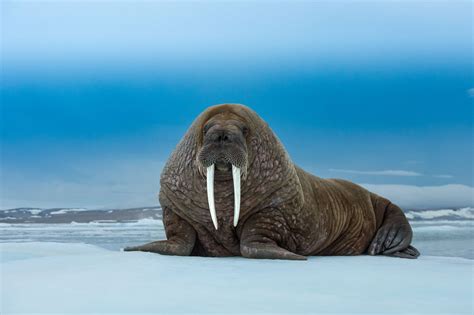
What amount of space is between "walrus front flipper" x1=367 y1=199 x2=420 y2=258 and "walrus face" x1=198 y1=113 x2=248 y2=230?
2446 millimetres

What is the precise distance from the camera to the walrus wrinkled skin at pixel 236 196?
6023mm

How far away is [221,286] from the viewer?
4102 millimetres

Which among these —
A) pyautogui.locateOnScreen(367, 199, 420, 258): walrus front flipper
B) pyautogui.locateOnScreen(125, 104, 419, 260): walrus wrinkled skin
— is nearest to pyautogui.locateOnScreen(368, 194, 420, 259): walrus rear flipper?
pyautogui.locateOnScreen(367, 199, 420, 258): walrus front flipper

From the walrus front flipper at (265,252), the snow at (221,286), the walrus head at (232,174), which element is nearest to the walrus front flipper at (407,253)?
the walrus head at (232,174)

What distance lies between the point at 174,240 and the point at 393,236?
284cm

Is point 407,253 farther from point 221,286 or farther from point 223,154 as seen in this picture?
point 221,286

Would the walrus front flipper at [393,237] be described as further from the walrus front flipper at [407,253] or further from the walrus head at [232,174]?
the walrus head at [232,174]

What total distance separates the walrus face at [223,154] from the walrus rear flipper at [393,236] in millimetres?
2446

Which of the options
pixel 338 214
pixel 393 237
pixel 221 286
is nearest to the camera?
pixel 221 286

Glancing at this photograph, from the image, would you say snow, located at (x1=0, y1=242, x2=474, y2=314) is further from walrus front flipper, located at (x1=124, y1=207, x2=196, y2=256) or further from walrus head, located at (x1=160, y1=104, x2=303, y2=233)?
walrus head, located at (x1=160, y1=104, x2=303, y2=233)

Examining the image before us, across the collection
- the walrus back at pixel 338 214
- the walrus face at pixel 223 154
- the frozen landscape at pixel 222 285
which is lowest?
the frozen landscape at pixel 222 285

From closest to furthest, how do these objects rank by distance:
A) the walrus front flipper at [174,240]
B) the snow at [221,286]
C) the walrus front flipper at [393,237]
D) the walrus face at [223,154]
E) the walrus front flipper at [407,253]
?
the snow at [221,286]
the walrus face at [223,154]
the walrus front flipper at [174,240]
the walrus front flipper at [407,253]
the walrus front flipper at [393,237]

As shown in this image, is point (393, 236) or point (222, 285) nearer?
point (222, 285)

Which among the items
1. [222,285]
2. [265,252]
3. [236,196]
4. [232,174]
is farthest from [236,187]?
[222,285]
